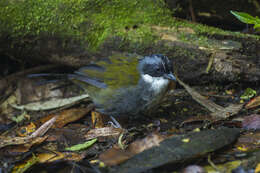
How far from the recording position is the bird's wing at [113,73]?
365 centimetres

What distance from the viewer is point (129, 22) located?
418 cm

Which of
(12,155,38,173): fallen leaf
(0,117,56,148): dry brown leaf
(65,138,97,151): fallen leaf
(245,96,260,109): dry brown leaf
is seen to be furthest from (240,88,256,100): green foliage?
(12,155,38,173): fallen leaf

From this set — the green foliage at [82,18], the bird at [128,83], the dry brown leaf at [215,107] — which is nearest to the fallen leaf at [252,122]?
the dry brown leaf at [215,107]

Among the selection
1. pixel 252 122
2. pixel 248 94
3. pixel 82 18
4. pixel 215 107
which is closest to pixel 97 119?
pixel 82 18

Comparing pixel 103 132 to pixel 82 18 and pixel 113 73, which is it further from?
pixel 82 18

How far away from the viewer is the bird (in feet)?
11.7

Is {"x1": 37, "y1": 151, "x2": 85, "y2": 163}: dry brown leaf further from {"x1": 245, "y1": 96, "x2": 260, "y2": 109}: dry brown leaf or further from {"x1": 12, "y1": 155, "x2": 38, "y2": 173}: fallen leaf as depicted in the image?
{"x1": 245, "y1": 96, "x2": 260, "y2": 109}: dry brown leaf

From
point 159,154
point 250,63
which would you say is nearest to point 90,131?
point 159,154

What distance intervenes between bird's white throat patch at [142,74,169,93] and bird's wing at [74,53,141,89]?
0.36ft

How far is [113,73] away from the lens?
12.2 ft

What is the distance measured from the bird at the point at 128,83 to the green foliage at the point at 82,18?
0.52m

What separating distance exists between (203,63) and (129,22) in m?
1.09

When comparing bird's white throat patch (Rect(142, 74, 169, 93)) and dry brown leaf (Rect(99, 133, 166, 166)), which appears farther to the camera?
bird's white throat patch (Rect(142, 74, 169, 93))

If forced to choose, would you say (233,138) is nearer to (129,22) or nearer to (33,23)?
(129,22)
